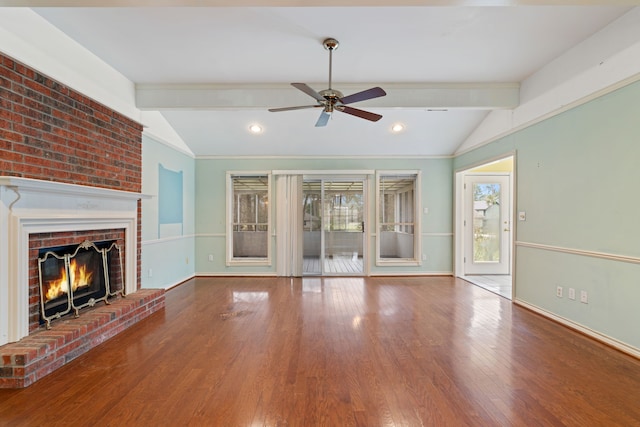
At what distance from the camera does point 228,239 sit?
620 cm

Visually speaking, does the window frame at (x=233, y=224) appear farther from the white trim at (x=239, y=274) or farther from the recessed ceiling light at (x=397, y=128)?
the recessed ceiling light at (x=397, y=128)

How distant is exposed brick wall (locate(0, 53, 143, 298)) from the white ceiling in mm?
554

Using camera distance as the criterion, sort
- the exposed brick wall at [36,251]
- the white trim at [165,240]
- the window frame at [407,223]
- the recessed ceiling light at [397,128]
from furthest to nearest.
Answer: the window frame at [407,223] < the recessed ceiling light at [397,128] < the white trim at [165,240] < the exposed brick wall at [36,251]

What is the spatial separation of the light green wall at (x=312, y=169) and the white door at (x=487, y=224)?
37cm

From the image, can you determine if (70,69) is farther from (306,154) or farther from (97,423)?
(306,154)

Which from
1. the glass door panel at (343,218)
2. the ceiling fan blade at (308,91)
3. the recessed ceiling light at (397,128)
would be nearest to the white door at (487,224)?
the recessed ceiling light at (397,128)

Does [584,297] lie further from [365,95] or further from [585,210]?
[365,95]

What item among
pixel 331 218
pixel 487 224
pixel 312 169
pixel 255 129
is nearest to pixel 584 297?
pixel 487 224

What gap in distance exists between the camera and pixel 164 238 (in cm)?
498

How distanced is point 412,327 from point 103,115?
4.07m


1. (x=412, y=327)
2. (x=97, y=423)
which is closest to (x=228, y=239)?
(x=412, y=327)

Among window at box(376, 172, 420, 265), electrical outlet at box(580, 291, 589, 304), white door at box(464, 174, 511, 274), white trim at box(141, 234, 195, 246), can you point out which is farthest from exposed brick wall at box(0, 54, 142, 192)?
white door at box(464, 174, 511, 274)

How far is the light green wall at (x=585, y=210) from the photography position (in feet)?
9.21

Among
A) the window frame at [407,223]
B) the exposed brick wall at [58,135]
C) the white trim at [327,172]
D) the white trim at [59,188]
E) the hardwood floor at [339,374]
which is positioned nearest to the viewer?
the hardwood floor at [339,374]
